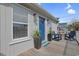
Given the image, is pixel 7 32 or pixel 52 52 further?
pixel 52 52

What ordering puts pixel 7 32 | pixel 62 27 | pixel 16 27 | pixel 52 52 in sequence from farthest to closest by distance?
pixel 62 27, pixel 52 52, pixel 16 27, pixel 7 32

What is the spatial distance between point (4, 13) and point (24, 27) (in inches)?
93.6

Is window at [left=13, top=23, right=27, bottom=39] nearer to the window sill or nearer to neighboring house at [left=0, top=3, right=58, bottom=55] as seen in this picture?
neighboring house at [left=0, top=3, right=58, bottom=55]

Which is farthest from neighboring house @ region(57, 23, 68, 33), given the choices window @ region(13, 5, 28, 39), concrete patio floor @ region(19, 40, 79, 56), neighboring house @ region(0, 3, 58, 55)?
window @ region(13, 5, 28, 39)

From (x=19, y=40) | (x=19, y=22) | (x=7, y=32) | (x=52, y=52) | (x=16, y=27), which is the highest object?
(x=19, y=22)

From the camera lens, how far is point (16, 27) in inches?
293

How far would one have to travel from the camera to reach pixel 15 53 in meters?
6.97

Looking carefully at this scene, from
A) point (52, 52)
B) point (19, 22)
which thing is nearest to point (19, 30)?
point (19, 22)

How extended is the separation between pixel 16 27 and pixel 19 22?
46 centimetres

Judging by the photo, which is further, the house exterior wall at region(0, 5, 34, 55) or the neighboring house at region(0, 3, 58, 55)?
the neighboring house at region(0, 3, 58, 55)

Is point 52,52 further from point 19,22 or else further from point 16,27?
point 16,27

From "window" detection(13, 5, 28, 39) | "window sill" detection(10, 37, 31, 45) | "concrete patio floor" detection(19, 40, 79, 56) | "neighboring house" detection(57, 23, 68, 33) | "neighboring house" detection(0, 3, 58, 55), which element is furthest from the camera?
"neighboring house" detection(57, 23, 68, 33)

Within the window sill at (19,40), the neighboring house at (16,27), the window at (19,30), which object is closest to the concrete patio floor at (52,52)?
the neighboring house at (16,27)

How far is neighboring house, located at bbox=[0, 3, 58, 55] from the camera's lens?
6145mm
